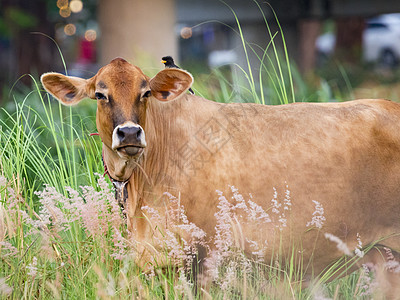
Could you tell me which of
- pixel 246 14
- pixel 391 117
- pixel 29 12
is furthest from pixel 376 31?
pixel 391 117

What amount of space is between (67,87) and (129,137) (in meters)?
0.86

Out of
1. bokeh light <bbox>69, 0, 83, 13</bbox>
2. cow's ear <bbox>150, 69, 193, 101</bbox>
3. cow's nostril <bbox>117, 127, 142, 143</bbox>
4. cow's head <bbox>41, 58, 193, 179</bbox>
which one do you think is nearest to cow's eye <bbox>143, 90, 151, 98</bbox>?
cow's head <bbox>41, 58, 193, 179</bbox>

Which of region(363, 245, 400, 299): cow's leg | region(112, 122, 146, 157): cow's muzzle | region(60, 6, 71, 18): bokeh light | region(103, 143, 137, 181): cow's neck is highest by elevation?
region(112, 122, 146, 157): cow's muzzle

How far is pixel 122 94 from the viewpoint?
155 inches

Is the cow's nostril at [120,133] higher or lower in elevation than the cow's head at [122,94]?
lower

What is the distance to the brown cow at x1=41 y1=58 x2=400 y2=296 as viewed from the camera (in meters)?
4.14

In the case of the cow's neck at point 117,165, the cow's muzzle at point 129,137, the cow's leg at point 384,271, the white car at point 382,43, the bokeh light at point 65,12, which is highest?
the cow's muzzle at point 129,137

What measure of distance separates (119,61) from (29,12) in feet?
39.8

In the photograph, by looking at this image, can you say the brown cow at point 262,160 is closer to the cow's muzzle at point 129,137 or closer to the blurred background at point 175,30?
the cow's muzzle at point 129,137

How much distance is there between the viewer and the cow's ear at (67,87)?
14.0 feet

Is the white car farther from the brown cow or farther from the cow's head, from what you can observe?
the cow's head

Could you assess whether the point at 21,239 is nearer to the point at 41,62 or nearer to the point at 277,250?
the point at 277,250

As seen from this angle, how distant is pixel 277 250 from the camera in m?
4.30

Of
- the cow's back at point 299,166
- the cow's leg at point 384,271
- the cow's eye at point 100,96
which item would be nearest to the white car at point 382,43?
the cow's leg at point 384,271
